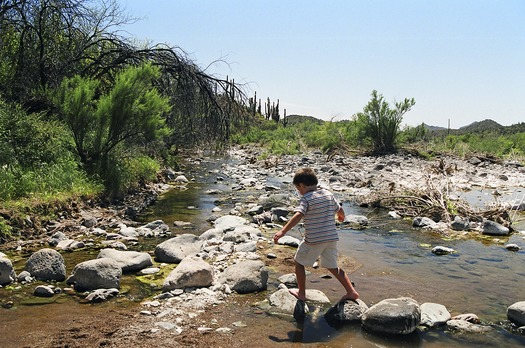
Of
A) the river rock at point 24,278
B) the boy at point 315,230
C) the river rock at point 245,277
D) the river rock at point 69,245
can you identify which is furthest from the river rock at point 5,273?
the boy at point 315,230

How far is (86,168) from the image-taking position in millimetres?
10891

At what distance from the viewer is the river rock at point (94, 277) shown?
526 cm

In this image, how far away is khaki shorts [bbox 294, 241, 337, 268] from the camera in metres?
4.91

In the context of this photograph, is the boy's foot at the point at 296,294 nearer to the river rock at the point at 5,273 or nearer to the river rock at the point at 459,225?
the river rock at the point at 5,273

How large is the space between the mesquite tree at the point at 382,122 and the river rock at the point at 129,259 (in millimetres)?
22636

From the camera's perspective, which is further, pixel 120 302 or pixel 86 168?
pixel 86 168

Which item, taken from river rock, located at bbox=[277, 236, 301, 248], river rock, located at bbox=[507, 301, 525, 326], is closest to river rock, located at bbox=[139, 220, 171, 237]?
river rock, located at bbox=[277, 236, 301, 248]

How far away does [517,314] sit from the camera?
464 cm

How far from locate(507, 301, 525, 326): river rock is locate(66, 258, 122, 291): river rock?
14.5 feet

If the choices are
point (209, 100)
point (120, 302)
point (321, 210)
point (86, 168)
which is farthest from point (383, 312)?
point (209, 100)

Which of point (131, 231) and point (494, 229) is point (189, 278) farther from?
point (494, 229)

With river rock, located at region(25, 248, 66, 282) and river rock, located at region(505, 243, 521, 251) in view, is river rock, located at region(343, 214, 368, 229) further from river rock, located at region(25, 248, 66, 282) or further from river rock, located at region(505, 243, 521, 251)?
river rock, located at region(25, 248, 66, 282)

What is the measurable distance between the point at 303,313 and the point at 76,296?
2.58 meters

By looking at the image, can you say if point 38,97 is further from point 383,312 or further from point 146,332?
point 383,312
